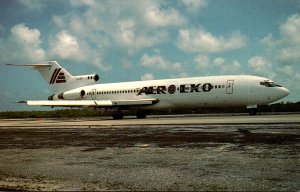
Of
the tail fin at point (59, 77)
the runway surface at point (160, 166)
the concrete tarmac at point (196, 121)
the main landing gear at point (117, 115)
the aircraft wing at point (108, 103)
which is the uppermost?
the tail fin at point (59, 77)

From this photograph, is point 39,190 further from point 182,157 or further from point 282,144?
point 282,144

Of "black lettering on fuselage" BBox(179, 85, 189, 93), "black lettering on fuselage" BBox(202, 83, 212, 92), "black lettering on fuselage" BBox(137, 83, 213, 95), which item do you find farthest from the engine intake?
"black lettering on fuselage" BBox(202, 83, 212, 92)

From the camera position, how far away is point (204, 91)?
3192 centimetres

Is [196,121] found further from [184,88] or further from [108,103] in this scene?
[108,103]

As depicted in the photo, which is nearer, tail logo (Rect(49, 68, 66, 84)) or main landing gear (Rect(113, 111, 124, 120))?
Answer: main landing gear (Rect(113, 111, 124, 120))

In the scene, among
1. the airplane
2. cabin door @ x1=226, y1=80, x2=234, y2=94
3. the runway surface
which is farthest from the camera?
cabin door @ x1=226, y1=80, x2=234, y2=94

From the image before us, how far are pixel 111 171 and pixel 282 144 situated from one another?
478cm

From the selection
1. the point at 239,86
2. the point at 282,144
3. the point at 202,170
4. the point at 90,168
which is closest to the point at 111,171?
the point at 90,168

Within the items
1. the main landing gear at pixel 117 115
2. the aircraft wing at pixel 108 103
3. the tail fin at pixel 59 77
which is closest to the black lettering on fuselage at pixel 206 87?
the aircraft wing at pixel 108 103

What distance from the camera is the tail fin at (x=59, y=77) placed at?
44.0 meters

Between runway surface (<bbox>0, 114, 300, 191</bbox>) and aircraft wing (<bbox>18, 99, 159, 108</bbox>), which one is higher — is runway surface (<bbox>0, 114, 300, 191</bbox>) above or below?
below

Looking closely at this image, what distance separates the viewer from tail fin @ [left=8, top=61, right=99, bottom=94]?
4397 centimetres

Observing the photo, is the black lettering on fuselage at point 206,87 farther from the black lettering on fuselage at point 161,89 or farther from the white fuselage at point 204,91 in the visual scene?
the black lettering on fuselage at point 161,89

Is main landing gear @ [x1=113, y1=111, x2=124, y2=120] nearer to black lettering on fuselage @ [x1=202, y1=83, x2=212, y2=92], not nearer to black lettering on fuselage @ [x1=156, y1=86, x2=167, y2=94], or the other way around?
black lettering on fuselage @ [x1=156, y1=86, x2=167, y2=94]
